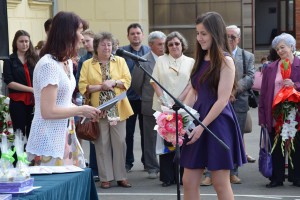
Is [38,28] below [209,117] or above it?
above

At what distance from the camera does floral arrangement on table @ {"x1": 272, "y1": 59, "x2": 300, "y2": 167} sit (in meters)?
9.45

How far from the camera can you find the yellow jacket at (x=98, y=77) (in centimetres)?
971

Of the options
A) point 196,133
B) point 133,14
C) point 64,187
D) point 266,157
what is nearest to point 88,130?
point 266,157

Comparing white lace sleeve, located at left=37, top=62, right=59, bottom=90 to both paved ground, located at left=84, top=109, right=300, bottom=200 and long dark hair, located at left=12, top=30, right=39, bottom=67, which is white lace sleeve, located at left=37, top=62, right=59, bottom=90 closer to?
paved ground, located at left=84, top=109, right=300, bottom=200

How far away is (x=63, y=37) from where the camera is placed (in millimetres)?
5938

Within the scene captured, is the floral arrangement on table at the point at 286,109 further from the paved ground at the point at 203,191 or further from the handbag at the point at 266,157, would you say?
the paved ground at the point at 203,191

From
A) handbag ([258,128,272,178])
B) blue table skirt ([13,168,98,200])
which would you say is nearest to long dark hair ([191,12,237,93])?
blue table skirt ([13,168,98,200])

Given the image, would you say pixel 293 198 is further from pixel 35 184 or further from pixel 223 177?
pixel 35 184

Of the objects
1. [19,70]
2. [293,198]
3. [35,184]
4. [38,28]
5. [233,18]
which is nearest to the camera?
[35,184]

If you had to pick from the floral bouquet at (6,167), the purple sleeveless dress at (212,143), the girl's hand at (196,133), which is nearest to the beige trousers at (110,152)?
the purple sleeveless dress at (212,143)

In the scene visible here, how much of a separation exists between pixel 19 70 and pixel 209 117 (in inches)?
183

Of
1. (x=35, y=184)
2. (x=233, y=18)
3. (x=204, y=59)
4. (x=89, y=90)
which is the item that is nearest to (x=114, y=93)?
(x=89, y=90)

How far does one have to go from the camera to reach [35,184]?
16.9 feet

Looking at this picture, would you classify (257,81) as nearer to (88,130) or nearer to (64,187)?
(88,130)
